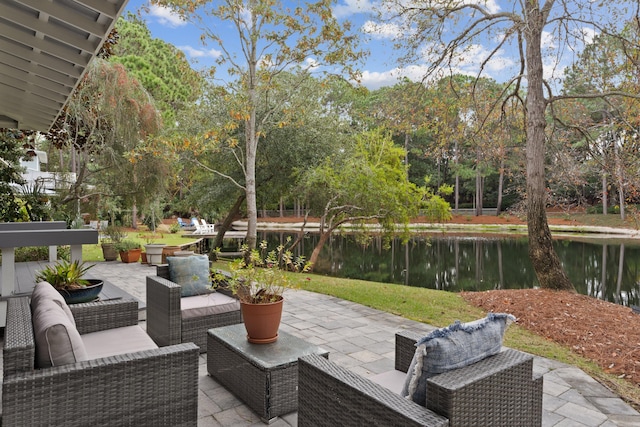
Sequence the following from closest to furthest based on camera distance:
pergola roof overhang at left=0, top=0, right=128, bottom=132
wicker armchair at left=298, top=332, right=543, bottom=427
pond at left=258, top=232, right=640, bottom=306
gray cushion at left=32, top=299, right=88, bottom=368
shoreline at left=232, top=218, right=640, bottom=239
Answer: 1. wicker armchair at left=298, top=332, right=543, bottom=427
2. gray cushion at left=32, top=299, right=88, bottom=368
3. pergola roof overhang at left=0, top=0, right=128, bottom=132
4. pond at left=258, top=232, right=640, bottom=306
5. shoreline at left=232, top=218, right=640, bottom=239

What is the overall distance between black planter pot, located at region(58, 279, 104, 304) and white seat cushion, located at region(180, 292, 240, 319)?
0.70 metres

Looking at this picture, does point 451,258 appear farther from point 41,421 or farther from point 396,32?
point 41,421

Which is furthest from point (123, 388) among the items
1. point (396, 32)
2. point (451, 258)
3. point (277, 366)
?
point (451, 258)

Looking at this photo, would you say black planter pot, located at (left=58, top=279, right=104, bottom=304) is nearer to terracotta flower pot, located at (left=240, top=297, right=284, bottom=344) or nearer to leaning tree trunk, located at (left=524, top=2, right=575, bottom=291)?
terracotta flower pot, located at (left=240, top=297, right=284, bottom=344)

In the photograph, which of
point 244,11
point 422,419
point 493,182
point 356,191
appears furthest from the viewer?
point 493,182

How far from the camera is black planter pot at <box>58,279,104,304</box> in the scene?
10.6 ft

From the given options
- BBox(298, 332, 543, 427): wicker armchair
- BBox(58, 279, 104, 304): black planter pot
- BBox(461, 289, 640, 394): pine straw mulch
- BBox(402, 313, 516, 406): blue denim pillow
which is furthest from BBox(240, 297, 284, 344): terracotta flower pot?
BBox(461, 289, 640, 394): pine straw mulch

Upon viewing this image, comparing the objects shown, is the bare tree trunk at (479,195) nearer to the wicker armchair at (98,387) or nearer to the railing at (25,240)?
the railing at (25,240)

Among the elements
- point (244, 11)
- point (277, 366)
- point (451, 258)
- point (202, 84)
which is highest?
point (244, 11)

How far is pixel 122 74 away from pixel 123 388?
909 cm

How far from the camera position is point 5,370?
63.7 inches

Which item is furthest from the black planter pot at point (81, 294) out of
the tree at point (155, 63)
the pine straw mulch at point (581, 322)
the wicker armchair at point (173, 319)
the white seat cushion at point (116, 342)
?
the tree at point (155, 63)

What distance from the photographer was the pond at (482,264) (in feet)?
33.2

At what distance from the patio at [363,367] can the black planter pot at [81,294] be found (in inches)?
41.0
